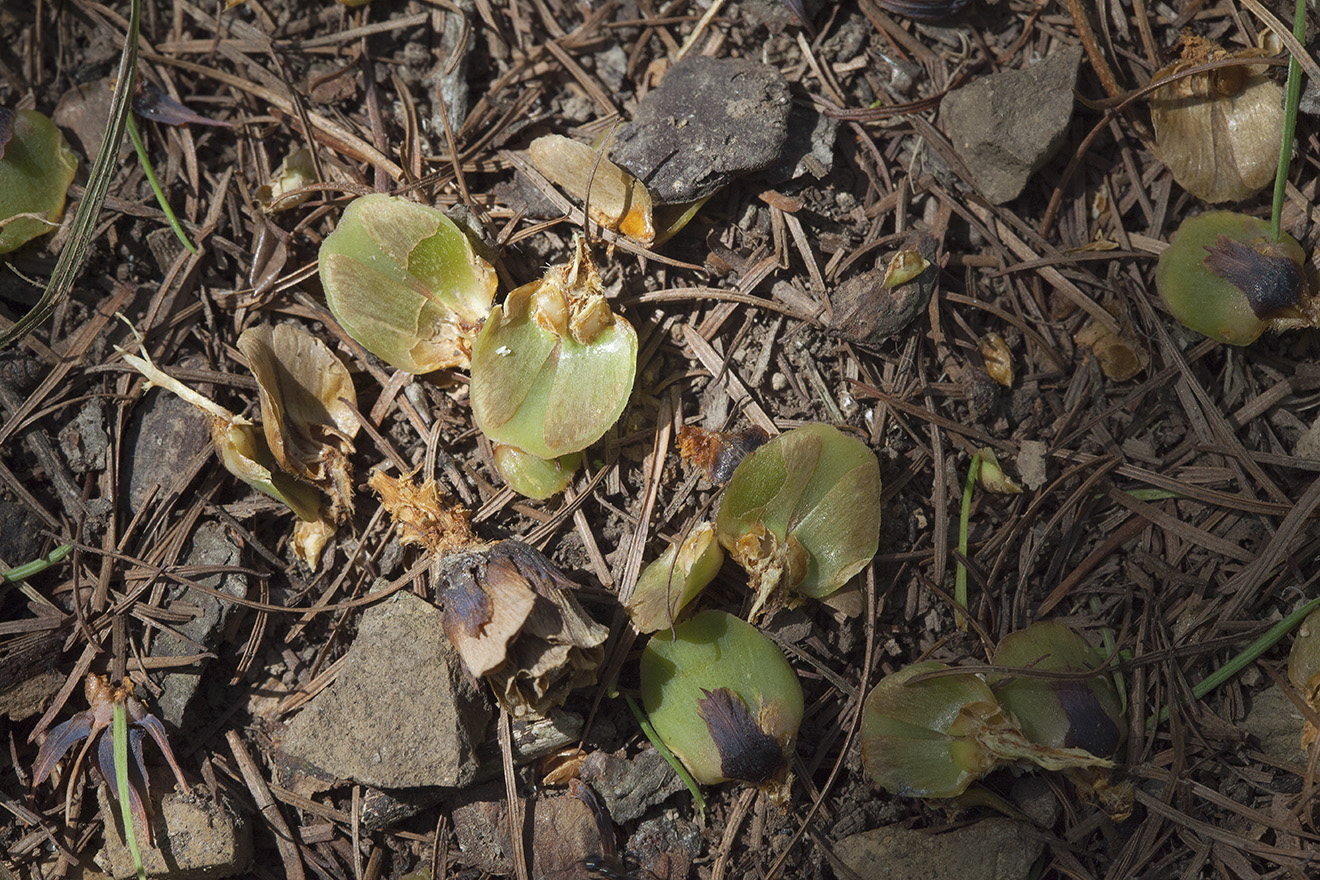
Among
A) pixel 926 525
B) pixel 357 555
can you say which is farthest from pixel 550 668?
pixel 926 525

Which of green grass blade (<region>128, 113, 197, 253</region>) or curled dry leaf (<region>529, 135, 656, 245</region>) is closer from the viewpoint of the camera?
curled dry leaf (<region>529, 135, 656, 245</region>)

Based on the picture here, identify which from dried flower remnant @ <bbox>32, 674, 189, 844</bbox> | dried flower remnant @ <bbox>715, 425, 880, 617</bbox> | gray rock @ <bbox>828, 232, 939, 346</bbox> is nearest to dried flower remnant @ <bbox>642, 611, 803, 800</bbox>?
dried flower remnant @ <bbox>715, 425, 880, 617</bbox>

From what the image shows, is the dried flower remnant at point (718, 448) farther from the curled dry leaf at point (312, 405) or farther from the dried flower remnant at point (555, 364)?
the curled dry leaf at point (312, 405)

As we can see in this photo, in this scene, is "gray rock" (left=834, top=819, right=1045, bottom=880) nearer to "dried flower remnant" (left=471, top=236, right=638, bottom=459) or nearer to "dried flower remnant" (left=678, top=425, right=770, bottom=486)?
"dried flower remnant" (left=678, top=425, right=770, bottom=486)

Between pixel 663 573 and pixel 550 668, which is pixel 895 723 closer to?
pixel 663 573

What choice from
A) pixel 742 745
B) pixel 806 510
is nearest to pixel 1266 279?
pixel 806 510

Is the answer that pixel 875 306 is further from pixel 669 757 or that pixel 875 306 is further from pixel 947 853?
pixel 947 853
